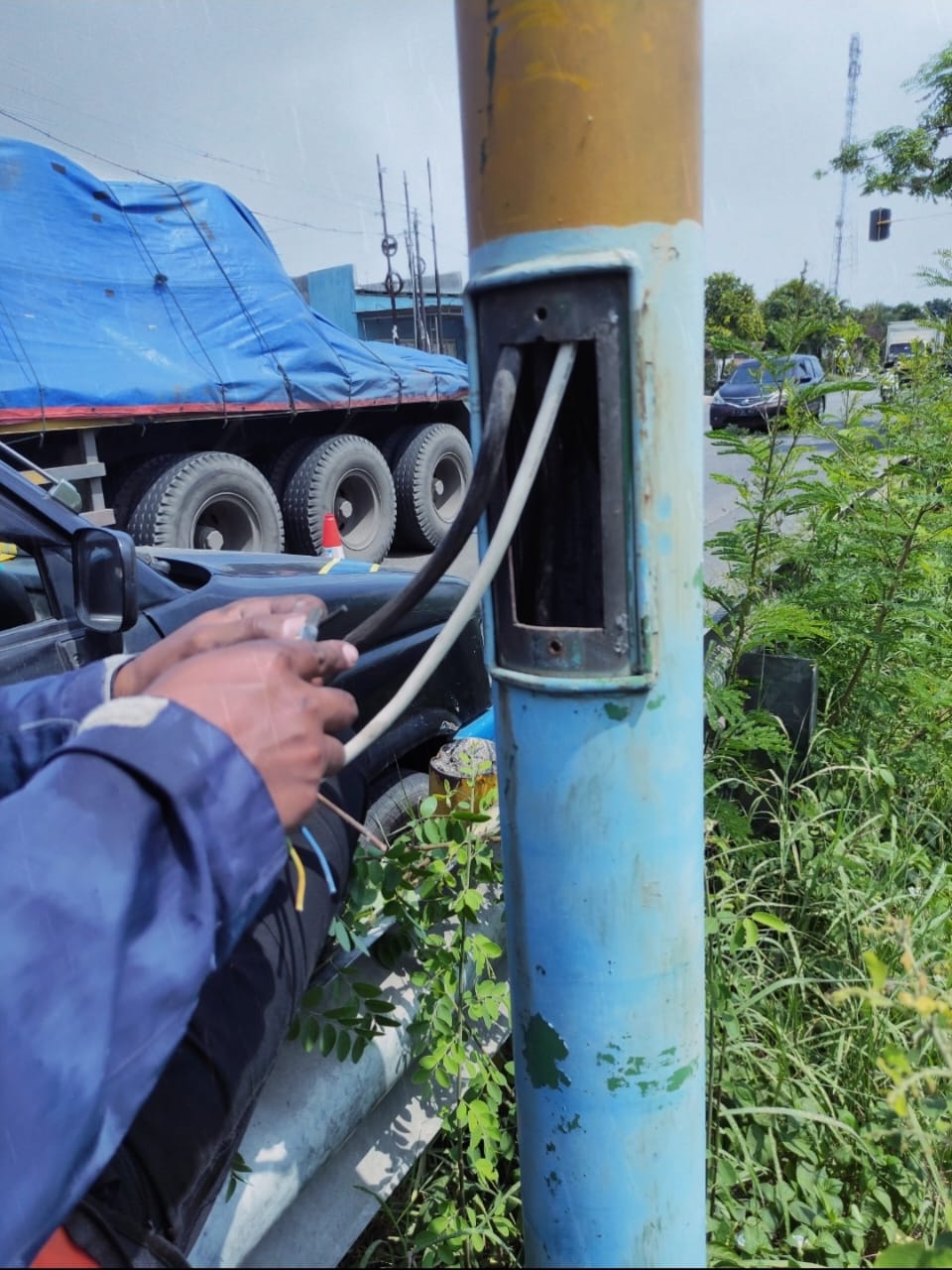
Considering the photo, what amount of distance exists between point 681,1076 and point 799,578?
8.16ft

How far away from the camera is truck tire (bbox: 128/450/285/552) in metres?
6.18

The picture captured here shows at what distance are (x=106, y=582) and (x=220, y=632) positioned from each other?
1171mm

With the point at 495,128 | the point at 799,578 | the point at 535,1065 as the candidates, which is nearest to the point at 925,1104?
the point at 535,1065

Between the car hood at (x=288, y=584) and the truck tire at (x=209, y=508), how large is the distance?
3003mm

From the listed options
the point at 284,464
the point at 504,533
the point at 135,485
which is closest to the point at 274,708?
the point at 504,533

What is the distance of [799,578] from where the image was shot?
3.35 m

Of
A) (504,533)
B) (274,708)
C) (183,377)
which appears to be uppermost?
(183,377)

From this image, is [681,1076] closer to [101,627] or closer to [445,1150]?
[445,1150]

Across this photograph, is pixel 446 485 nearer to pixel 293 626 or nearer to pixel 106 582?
pixel 106 582

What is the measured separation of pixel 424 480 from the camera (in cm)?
877

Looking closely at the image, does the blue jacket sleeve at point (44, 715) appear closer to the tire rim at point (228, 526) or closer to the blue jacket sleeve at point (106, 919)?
the blue jacket sleeve at point (106, 919)

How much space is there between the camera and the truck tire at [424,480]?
342 inches

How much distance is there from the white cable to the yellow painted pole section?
15 centimetres

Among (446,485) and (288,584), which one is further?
(446,485)
